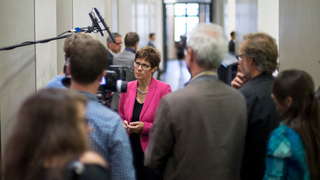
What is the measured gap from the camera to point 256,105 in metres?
2.76

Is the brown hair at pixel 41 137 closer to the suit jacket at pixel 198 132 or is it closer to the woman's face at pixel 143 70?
the suit jacket at pixel 198 132

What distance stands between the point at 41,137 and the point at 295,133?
4.88 feet

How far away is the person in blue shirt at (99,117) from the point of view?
2.14 m

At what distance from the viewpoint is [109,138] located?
7.05ft

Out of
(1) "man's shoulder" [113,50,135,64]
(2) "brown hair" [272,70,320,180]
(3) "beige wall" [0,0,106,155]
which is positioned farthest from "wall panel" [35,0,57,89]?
(2) "brown hair" [272,70,320,180]

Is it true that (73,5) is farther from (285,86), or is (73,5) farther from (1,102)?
(285,86)

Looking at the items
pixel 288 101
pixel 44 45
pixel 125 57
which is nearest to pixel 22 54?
pixel 44 45

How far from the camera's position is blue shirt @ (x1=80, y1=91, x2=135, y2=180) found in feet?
7.01

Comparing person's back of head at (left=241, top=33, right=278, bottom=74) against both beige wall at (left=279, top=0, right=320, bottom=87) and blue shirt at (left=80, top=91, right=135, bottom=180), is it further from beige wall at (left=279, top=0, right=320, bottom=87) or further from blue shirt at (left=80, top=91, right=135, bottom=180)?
beige wall at (left=279, top=0, right=320, bottom=87)

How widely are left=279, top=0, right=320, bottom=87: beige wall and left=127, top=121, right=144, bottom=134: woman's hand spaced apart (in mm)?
2386

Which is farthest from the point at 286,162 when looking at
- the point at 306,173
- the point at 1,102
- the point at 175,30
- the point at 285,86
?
the point at 175,30

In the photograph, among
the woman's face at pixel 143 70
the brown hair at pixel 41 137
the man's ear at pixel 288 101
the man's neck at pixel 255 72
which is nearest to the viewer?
the brown hair at pixel 41 137

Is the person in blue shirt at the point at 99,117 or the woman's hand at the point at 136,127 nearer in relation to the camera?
the person in blue shirt at the point at 99,117

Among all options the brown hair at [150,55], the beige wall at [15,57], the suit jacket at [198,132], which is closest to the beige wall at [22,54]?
the beige wall at [15,57]
